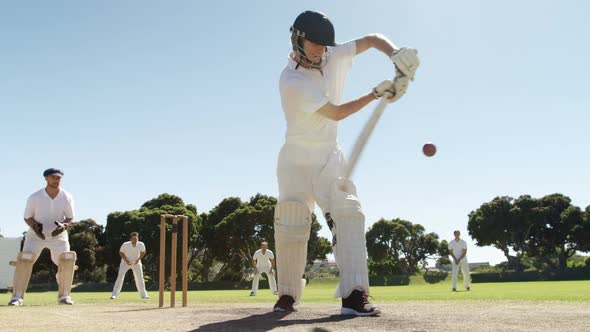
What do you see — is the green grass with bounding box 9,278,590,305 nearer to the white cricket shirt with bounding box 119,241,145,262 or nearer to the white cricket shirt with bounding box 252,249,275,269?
the white cricket shirt with bounding box 119,241,145,262

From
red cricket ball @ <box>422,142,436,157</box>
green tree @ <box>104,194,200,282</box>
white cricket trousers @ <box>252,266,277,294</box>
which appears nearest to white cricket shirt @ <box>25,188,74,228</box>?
red cricket ball @ <box>422,142,436,157</box>

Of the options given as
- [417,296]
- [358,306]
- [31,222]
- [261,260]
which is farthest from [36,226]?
[261,260]

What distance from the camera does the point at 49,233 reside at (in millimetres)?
10594

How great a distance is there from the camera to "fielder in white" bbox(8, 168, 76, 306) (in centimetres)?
1038

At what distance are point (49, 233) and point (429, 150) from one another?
25.3 feet

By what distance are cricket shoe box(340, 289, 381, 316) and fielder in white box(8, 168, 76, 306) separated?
674 cm

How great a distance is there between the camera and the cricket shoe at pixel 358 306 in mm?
5473

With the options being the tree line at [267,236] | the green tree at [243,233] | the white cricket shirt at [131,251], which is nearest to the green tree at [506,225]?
the tree line at [267,236]

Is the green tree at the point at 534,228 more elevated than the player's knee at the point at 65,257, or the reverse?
the green tree at the point at 534,228

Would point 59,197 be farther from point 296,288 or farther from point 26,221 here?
point 296,288

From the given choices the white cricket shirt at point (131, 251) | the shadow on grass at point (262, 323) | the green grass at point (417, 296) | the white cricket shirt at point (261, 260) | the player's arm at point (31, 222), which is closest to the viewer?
the shadow on grass at point (262, 323)

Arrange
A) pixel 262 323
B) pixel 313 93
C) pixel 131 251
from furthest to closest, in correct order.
A: pixel 131 251 → pixel 313 93 → pixel 262 323

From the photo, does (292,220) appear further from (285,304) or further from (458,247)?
(458,247)

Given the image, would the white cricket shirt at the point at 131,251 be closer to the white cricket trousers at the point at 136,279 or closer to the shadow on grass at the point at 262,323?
the white cricket trousers at the point at 136,279
